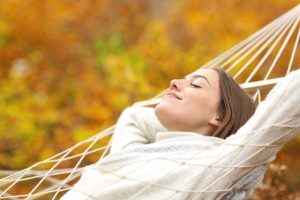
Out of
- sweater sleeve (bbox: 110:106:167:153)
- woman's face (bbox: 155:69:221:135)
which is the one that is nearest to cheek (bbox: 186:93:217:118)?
woman's face (bbox: 155:69:221:135)

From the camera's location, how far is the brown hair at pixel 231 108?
1905 mm

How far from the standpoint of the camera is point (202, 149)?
5.79 feet

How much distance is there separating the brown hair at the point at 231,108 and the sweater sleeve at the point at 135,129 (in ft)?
0.68

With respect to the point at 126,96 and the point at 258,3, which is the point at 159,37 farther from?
the point at 126,96

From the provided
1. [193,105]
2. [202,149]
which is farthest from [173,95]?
[202,149]

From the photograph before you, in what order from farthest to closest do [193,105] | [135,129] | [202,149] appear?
[135,129] < [193,105] < [202,149]

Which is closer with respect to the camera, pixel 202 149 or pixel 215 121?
pixel 202 149

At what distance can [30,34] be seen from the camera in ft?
22.6

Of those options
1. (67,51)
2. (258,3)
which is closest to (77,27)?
(67,51)

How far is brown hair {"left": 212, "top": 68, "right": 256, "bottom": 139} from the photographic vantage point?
191cm

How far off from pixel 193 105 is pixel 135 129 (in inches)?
11.2

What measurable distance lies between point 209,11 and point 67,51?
57.4 inches

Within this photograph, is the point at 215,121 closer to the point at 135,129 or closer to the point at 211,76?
the point at 211,76

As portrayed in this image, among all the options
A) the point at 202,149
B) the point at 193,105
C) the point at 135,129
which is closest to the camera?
the point at 202,149
